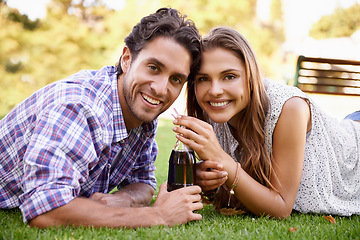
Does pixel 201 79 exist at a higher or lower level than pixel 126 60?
lower

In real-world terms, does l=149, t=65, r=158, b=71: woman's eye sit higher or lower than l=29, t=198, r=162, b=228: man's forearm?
higher

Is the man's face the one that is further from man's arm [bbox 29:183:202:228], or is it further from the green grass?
the green grass

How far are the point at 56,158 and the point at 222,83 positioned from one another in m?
1.37

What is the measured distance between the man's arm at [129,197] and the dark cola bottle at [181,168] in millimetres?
395

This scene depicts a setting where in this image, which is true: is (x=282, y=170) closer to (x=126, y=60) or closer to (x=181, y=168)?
Result: (x=181, y=168)

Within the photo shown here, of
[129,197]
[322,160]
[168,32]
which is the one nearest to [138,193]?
[129,197]

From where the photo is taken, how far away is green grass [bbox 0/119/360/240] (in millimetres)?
2191

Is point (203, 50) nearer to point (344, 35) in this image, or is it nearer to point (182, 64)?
point (182, 64)

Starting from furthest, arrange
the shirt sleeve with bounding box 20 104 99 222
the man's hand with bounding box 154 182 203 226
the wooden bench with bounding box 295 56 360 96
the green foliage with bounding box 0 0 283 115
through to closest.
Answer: the green foliage with bounding box 0 0 283 115 → the wooden bench with bounding box 295 56 360 96 → the man's hand with bounding box 154 182 203 226 → the shirt sleeve with bounding box 20 104 99 222

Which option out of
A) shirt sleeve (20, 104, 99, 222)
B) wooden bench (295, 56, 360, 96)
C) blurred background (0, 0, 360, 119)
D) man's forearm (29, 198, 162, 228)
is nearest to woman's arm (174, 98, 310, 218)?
man's forearm (29, 198, 162, 228)

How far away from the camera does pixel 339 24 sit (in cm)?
2605

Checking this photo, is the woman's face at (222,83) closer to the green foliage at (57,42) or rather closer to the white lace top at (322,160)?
the white lace top at (322,160)

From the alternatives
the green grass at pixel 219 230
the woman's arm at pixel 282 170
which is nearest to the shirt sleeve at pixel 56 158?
the green grass at pixel 219 230

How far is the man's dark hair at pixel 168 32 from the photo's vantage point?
9.40ft
